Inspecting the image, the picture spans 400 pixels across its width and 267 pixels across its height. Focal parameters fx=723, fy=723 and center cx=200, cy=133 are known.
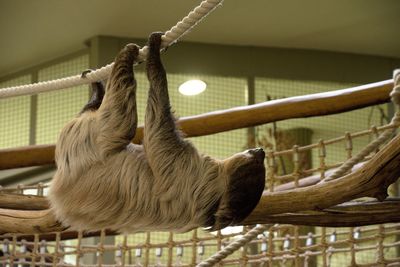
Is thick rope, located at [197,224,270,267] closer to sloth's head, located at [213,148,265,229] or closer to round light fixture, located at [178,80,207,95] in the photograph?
sloth's head, located at [213,148,265,229]

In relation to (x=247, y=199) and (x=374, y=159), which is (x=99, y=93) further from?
(x=374, y=159)

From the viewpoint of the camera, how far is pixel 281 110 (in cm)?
238

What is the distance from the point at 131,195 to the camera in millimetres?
1598

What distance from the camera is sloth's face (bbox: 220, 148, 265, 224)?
1523 millimetres

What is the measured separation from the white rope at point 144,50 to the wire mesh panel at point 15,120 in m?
4.28

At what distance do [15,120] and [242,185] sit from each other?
496cm

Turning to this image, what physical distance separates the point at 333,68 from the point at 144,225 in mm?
4779

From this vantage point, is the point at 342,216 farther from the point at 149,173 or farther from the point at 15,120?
the point at 15,120

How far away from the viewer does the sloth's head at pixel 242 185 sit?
1.52 m

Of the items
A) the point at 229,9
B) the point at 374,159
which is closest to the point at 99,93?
the point at 374,159

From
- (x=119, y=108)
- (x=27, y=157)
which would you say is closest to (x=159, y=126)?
(x=119, y=108)

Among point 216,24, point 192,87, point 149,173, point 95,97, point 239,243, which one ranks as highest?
point 216,24

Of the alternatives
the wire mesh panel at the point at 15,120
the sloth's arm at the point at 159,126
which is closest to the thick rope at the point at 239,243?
the sloth's arm at the point at 159,126

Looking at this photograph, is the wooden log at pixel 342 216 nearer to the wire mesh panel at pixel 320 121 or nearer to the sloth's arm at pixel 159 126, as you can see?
the sloth's arm at pixel 159 126
